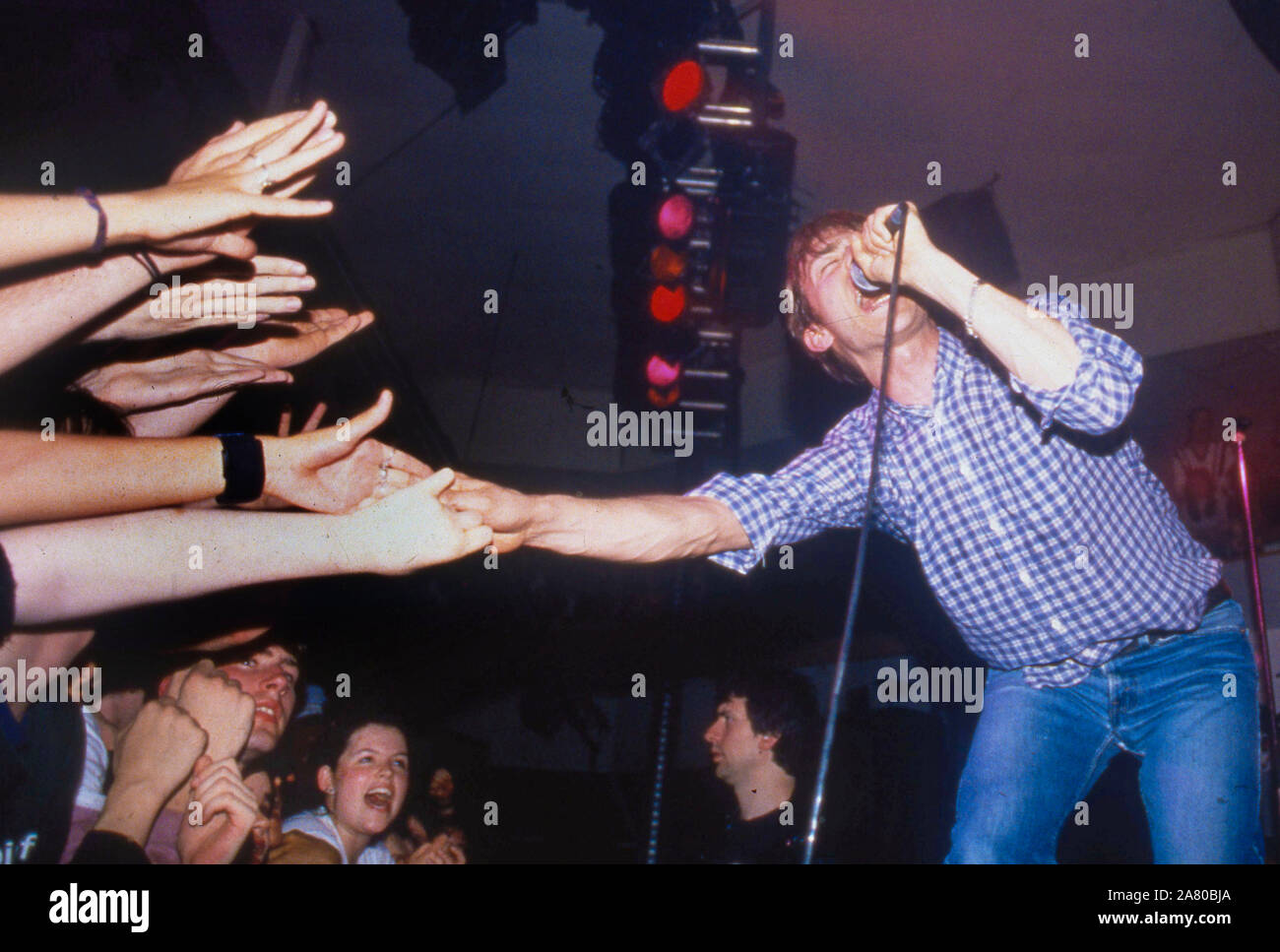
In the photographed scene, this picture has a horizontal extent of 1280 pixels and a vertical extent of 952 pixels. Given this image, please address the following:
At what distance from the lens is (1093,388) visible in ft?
5.17

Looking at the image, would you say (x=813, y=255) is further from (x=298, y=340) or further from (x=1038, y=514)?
(x=298, y=340)

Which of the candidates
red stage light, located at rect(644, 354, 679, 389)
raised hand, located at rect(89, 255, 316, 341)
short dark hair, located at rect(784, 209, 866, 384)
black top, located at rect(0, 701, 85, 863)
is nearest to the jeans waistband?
short dark hair, located at rect(784, 209, 866, 384)

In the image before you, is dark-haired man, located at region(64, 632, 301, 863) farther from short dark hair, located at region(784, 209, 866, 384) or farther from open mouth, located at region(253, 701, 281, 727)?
short dark hair, located at region(784, 209, 866, 384)

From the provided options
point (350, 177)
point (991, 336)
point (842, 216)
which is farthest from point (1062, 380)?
point (350, 177)

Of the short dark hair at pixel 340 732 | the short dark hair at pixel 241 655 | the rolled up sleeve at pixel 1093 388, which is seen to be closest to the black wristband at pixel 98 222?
the short dark hair at pixel 241 655

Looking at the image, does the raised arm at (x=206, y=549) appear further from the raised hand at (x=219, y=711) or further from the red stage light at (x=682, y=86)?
the red stage light at (x=682, y=86)

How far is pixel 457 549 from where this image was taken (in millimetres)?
1786

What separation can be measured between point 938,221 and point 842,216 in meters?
2.65

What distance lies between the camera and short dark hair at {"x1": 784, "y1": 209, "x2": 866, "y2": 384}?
222 centimetres

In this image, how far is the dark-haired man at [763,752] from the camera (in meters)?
3.36

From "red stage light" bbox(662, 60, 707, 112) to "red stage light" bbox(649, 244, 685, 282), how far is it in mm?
720

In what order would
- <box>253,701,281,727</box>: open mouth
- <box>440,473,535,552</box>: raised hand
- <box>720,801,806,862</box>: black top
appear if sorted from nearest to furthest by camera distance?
<box>440,473,535,552</box>: raised hand, <box>253,701,281,727</box>: open mouth, <box>720,801,806,862</box>: black top

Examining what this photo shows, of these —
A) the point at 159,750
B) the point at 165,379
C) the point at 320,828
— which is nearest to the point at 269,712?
the point at 320,828
